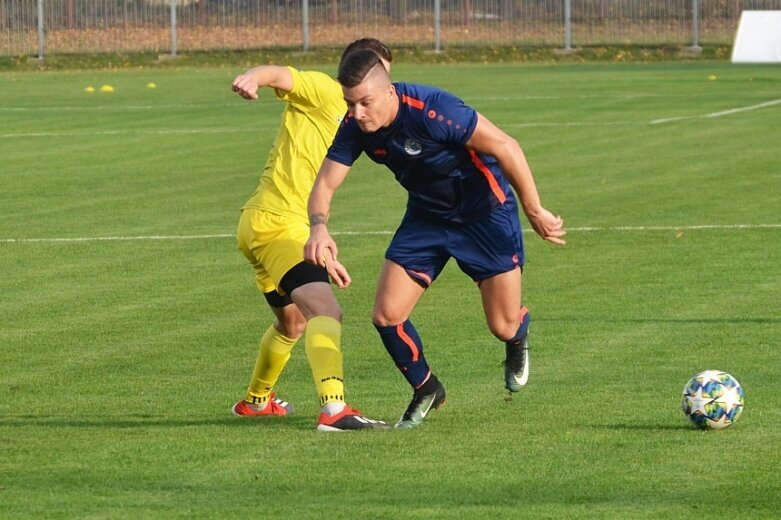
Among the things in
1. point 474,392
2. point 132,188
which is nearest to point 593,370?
point 474,392

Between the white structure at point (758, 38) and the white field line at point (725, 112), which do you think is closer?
the white field line at point (725, 112)

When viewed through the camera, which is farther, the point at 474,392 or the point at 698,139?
the point at 698,139

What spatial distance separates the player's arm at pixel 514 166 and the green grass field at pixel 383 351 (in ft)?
3.39

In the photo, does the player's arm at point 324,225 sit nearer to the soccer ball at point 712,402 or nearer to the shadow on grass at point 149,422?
the shadow on grass at point 149,422

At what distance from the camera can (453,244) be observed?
8.82 metres

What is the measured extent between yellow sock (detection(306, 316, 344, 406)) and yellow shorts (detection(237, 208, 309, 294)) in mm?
388

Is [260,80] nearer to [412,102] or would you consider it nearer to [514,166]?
[412,102]

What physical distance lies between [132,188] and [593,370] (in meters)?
12.1

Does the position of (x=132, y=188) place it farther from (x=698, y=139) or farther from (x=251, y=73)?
(x=251, y=73)

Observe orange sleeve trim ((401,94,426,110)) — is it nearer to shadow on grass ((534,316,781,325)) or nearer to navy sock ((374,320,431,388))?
navy sock ((374,320,431,388))

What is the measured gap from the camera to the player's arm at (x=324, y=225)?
26.7 feet

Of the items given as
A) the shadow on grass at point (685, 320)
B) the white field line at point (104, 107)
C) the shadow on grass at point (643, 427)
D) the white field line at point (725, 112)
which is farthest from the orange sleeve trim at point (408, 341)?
the white field line at point (104, 107)

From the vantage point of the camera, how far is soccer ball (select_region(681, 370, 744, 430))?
8469mm

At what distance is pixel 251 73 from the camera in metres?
8.80
